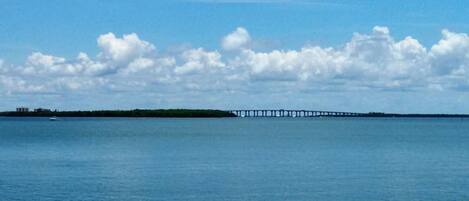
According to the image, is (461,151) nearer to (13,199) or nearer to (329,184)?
(329,184)

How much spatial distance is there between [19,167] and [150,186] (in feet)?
53.7

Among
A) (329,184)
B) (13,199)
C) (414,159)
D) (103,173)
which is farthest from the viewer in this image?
(414,159)

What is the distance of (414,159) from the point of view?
219 feet

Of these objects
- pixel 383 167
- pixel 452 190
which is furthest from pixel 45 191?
pixel 383 167

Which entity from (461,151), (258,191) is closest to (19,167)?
(258,191)

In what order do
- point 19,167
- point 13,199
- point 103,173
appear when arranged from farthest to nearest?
point 19,167
point 103,173
point 13,199

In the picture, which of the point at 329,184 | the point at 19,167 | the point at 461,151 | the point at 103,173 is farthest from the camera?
the point at 461,151

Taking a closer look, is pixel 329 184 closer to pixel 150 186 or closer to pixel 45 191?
pixel 150 186

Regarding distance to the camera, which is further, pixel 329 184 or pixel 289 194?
pixel 329 184

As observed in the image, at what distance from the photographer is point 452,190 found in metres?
42.8

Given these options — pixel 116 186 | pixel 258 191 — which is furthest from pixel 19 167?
pixel 258 191

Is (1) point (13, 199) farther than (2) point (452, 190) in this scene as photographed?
No

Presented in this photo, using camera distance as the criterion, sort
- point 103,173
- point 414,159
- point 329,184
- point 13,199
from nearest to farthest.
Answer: point 13,199 < point 329,184 < point 103,173 < point 414,159

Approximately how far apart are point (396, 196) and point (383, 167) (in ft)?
55.5
